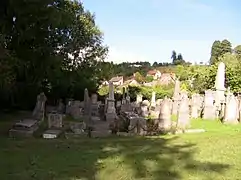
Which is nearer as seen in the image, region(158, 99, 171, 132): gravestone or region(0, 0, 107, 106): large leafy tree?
region(158, 99, 171, 132): gravestone

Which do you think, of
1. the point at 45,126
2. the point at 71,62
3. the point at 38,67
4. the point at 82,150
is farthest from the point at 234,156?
the point at 71,62

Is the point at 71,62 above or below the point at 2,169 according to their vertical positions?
above

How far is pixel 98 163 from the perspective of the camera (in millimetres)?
9258

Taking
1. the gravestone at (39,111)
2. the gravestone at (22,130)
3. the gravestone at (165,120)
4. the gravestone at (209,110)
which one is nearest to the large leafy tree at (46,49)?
the gravestone at (39,111)

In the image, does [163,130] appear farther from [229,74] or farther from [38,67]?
[229,74]

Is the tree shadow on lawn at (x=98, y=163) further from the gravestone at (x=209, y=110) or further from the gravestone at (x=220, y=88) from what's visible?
the gravestone at (x=220, y=88)

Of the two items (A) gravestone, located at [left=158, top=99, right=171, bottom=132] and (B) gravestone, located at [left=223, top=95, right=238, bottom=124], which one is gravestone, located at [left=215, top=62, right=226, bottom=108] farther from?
(A) gravestone, located at [left=158, top=99, right=171, bottom=132]

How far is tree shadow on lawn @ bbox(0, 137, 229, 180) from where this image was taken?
802 cm

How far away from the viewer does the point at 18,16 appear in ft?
74.3

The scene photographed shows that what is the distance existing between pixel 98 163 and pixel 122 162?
1.94 feet

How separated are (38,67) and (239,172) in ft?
71.9

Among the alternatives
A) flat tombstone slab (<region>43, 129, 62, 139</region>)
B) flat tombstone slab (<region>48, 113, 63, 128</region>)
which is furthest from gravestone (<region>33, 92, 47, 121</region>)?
flat tombstone slab (<region>43, 129, 62, 139</region>)

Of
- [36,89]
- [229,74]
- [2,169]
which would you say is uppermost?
[229,74]

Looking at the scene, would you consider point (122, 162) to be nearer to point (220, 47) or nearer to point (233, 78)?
point (233, 78)
